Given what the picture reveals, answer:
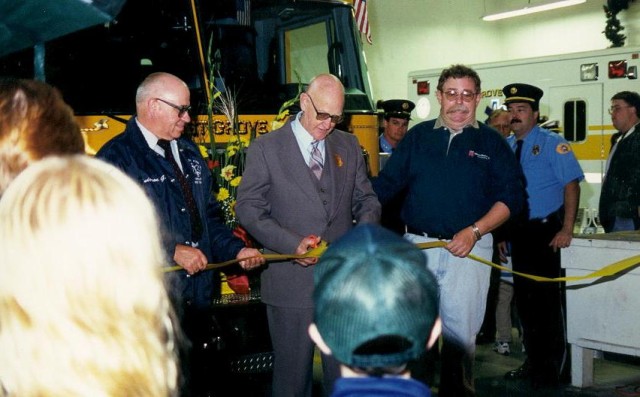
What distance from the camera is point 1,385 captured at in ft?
5.82

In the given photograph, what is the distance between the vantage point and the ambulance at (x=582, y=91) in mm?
11727

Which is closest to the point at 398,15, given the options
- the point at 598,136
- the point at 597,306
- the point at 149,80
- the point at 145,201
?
the point at 598,136

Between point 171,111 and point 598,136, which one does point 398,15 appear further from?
point 171,111

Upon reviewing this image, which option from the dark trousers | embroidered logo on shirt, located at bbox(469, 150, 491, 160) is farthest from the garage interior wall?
embroidered logo on shirt, located at bbox(469, 150, 491, 160)

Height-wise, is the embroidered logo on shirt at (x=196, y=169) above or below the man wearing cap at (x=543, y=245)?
above

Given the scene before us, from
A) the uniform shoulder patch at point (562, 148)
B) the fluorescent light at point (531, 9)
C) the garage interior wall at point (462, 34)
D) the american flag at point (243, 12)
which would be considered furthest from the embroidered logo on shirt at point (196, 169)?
the fluorescent light at point (531, 9)

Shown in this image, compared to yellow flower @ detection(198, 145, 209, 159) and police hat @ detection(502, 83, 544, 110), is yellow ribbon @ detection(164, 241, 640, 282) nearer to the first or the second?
yellow flower @ detection(198, 145, 209, 159)

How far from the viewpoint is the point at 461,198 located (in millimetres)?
5219

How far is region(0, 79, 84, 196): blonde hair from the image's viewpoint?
273cm

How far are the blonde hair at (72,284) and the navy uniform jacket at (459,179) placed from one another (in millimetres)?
3693

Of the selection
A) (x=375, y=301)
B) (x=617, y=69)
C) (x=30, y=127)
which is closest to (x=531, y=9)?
(x=617, y=69)

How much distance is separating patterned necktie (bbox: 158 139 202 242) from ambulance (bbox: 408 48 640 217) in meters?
8.34

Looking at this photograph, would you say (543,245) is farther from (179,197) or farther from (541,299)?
(179,197)

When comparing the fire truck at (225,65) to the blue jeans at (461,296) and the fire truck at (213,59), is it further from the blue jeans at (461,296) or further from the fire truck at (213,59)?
the blue jeans at (461,296)
